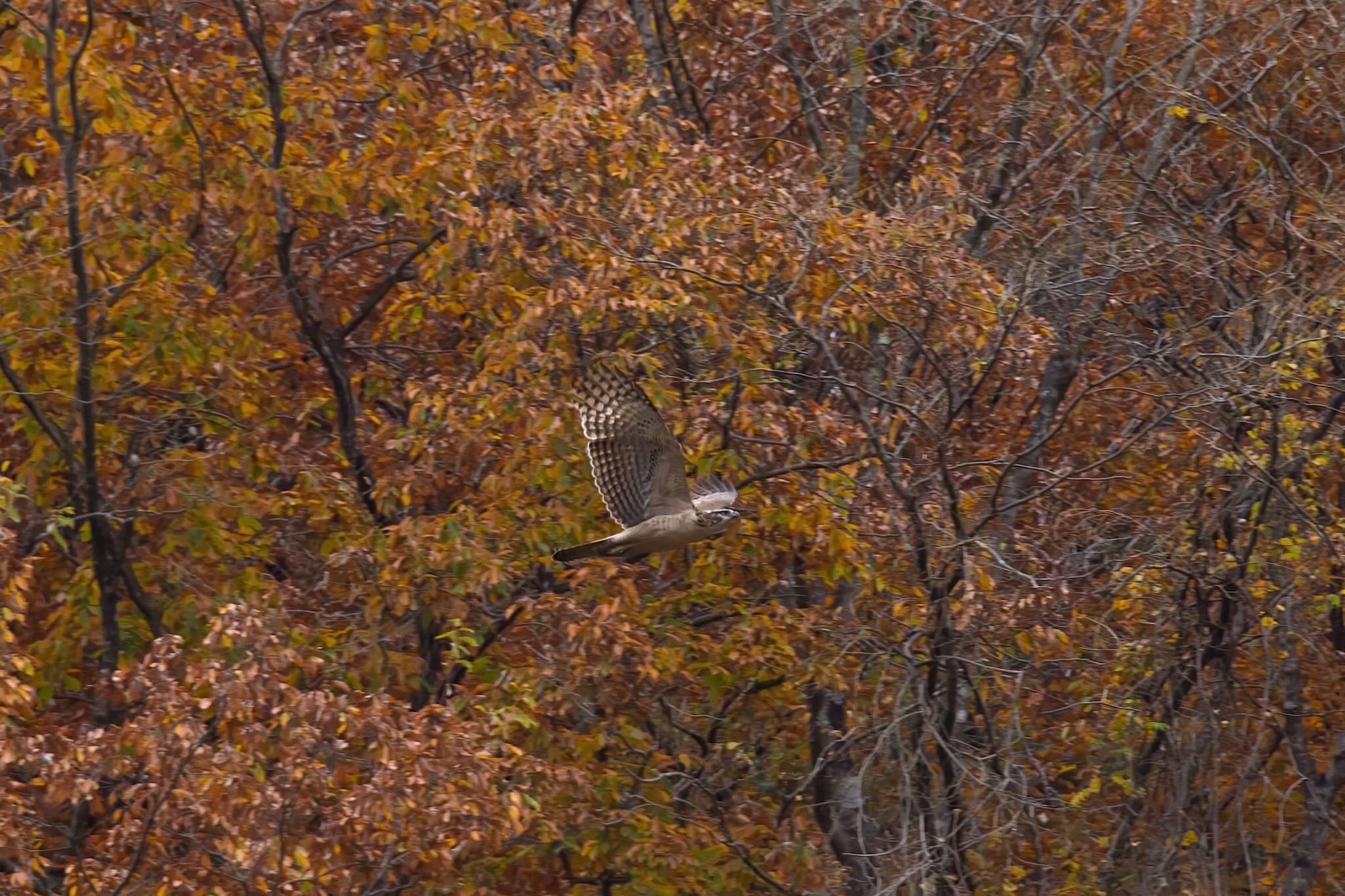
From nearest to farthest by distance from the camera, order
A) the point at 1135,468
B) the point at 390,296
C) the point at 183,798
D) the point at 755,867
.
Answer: the point at 183,798
the point at 755,867
the point at 1135,468
the point at 390,296

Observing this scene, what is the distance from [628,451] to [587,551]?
52 centimetres

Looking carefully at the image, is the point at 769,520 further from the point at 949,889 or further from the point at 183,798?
the point at 183,798

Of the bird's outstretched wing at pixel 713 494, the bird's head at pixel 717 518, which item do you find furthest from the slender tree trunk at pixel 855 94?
the bird's head at pixel 717 518

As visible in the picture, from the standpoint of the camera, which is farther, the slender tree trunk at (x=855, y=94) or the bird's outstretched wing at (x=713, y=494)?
the slender tree trunk at (x=855, y=94)

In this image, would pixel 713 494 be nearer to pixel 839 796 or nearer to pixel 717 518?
pixel 717 518

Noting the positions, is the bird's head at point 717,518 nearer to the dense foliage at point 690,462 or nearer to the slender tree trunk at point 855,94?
the dense foliage at point 690,462

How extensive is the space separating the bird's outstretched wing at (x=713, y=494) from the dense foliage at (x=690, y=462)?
92 millimetres

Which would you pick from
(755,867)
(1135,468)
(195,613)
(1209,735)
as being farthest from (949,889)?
(195,613)

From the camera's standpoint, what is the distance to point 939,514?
955cm

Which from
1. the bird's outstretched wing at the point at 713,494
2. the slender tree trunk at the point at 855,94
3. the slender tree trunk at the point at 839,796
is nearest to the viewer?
the bird's outstretched wing at the point at 713,494

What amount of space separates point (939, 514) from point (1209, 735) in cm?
173

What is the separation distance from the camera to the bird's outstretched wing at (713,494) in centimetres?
909

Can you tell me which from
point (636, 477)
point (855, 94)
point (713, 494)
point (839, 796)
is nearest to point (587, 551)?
point (636, 477)

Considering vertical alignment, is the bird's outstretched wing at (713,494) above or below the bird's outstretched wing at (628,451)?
below
